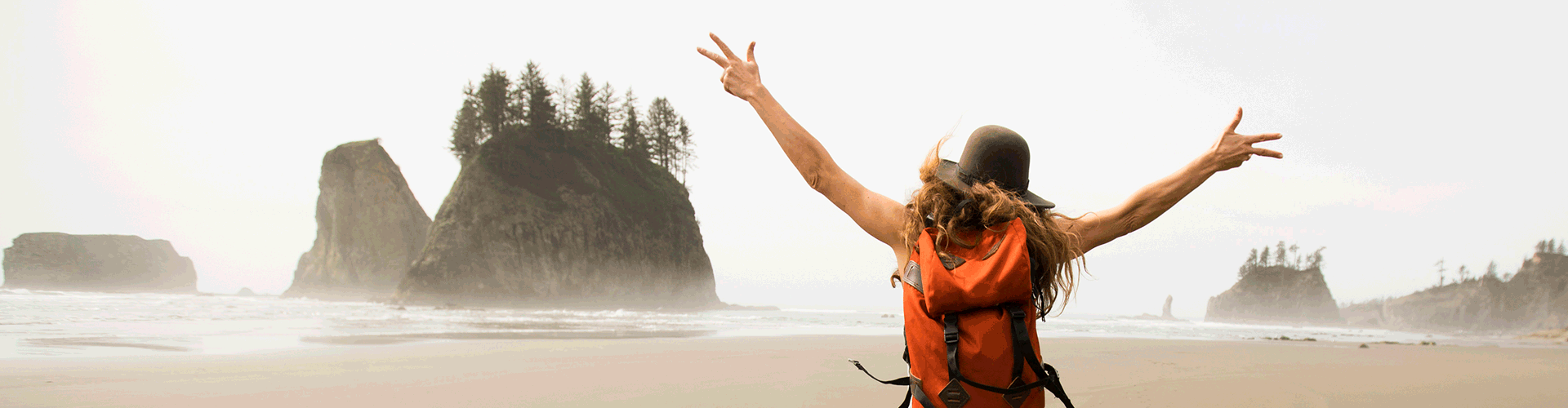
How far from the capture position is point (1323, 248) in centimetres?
4488

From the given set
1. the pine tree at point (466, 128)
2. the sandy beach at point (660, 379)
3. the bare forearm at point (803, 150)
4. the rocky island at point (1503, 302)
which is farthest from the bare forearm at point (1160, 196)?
the pine tree at point (466, 128)

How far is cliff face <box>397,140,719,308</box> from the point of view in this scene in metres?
31.9

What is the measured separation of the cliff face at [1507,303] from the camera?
23244 millimetres

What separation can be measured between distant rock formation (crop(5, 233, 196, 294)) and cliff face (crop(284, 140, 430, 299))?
1069cm

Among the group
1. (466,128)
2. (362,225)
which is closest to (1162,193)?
(466,128)

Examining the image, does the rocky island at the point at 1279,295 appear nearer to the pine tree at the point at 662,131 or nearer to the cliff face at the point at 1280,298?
the cliff face at the point at 1280,298

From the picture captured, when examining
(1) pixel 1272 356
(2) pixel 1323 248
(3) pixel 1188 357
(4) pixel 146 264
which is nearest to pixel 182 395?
(3) pixel 1188 357

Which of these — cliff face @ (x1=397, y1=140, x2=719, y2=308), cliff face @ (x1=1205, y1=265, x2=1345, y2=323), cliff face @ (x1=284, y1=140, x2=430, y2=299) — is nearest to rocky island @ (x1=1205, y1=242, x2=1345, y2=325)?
cliff face @ (x1=1205, y1=265, x2=1345, y2=323)

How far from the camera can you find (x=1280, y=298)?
4341 cm

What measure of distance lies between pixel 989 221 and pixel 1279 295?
5401cm

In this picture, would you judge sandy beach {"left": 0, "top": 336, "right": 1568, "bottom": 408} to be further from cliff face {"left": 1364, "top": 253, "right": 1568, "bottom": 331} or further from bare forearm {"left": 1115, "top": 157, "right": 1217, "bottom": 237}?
cliff face {"left": 1364, "top": 253, "right": 1568, "bottom": 331}

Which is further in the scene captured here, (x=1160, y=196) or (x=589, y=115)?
(x=589, y=115)

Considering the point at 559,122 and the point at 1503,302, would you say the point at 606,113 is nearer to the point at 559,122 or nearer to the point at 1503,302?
the point at 559,122

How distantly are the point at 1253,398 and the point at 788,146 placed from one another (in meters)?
5.01
